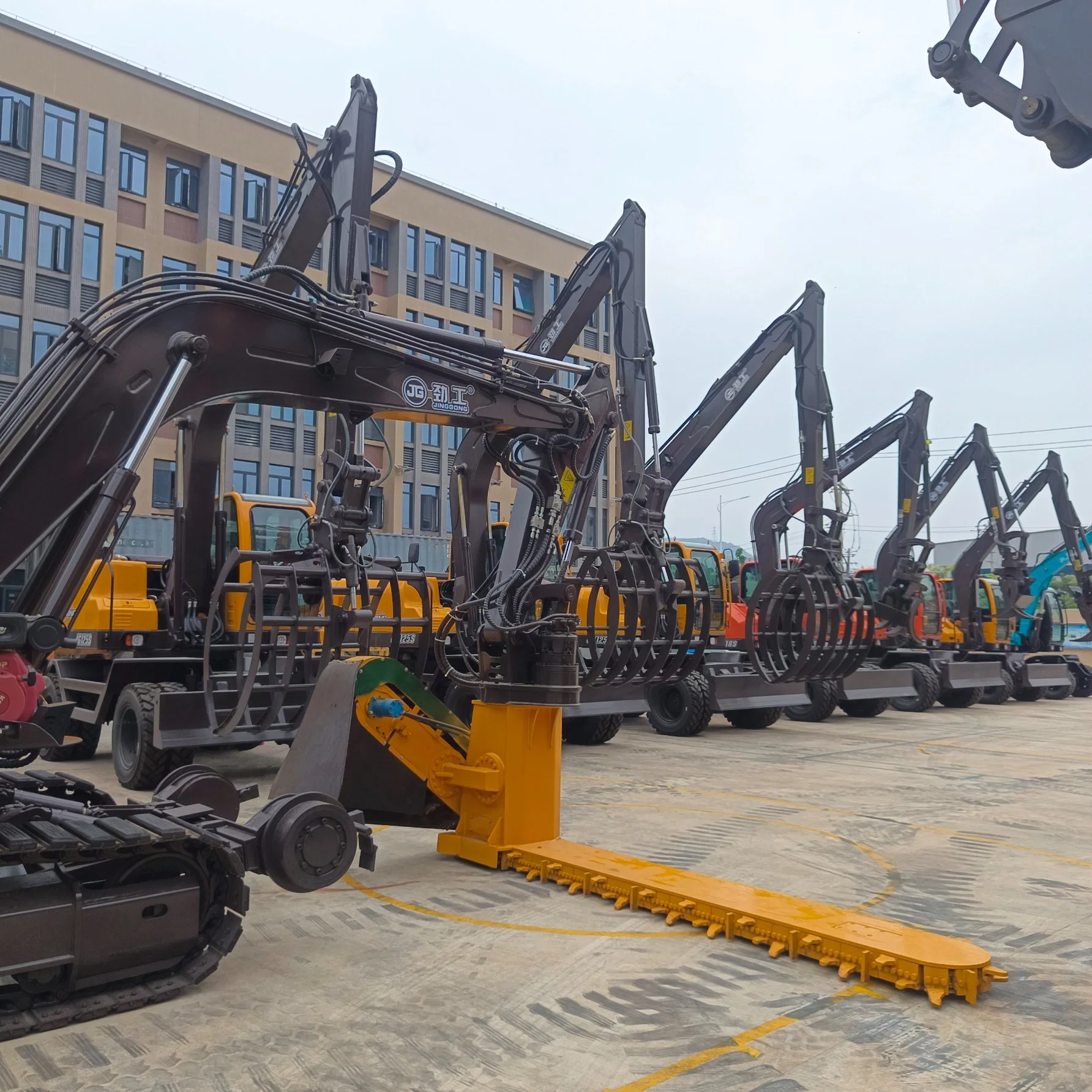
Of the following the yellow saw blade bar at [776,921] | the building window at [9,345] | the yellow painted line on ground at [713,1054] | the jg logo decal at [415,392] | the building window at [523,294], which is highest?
the building window at [523,294]

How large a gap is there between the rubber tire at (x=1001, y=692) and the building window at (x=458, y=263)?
23.7 m

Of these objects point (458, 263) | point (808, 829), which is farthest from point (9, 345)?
point (808, 829)

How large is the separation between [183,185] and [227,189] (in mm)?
1273

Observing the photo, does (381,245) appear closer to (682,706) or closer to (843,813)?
(682,706)

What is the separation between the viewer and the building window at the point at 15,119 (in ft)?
90.2

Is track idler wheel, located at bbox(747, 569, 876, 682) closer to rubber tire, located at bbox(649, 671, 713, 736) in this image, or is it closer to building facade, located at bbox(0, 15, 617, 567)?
rubber tire, located at bbox(649, 671, 713, 736)

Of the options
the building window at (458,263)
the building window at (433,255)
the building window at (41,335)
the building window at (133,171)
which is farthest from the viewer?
the building window at (458,263)

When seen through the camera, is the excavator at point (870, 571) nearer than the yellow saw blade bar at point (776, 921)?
No

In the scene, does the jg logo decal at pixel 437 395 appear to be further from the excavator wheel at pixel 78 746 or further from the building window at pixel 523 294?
the building window at pixel 523 294

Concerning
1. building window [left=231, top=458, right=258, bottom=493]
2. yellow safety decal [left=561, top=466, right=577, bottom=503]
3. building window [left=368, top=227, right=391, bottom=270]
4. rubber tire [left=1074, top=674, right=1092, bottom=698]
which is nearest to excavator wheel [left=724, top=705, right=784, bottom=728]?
yellow safety decal [left=561, top=466, right=577, bottom=503]

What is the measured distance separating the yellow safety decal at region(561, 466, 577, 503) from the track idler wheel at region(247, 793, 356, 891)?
3259 mm

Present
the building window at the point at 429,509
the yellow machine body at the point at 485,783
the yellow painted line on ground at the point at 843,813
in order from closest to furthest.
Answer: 1. the yellow machine body at the point at 485,783
2. the yellow painted line on ground at the point at 843,813
3. the building window at the point at 429,509

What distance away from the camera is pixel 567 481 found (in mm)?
7504

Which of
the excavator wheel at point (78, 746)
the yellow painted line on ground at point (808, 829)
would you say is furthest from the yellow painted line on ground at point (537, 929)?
the excavator wheel at point (78, 746)
